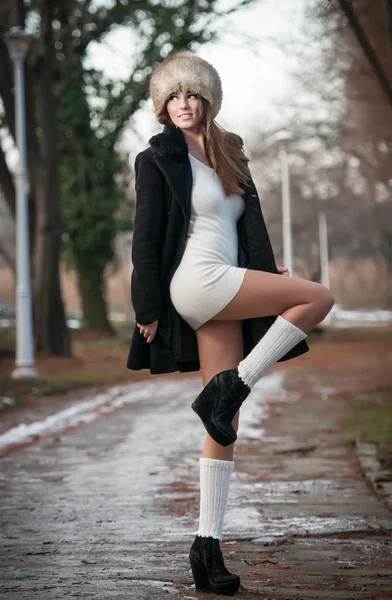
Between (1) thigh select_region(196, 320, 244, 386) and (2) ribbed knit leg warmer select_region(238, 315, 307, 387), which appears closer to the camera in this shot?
(2) ribbed knit leg warmer select_region(238, 315, 307, 387)

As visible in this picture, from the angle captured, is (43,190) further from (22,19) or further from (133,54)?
(133,54)

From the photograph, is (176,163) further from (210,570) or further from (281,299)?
(210,570)

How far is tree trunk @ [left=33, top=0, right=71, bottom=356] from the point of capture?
739 inches

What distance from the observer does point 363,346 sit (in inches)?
1045

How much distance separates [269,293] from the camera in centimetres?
393

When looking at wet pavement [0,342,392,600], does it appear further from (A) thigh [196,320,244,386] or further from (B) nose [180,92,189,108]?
(B) nose [180,92,189,108]

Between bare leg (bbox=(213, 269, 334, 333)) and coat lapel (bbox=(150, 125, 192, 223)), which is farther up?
coat lapel (bbox=(150, 125, 192, 223))

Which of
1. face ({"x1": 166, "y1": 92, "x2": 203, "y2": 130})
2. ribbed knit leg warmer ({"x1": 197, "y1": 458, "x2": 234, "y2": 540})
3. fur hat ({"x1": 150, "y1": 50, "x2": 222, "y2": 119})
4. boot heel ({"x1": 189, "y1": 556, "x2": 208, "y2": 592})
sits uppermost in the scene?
fur hat ({"x1": 150, "y1": 50, "x2": 222, "y2": 119})

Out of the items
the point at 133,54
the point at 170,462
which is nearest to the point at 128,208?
the point at 133,54

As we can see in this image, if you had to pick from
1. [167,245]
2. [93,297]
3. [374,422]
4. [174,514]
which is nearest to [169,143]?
[167,245]

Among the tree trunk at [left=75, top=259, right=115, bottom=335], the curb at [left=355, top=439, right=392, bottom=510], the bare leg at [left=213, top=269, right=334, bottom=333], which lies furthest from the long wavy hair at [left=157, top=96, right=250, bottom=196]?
the tree trunk at [left=75, top=259, right=115, bottom=335]

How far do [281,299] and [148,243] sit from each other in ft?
1.66

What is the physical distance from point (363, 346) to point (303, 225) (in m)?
31.5

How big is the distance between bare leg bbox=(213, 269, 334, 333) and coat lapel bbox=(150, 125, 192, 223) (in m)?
0.33
